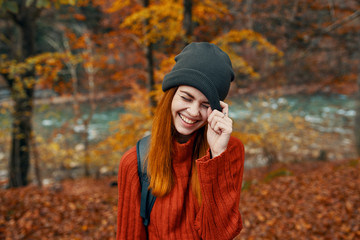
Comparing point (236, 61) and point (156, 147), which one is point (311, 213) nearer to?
point (236, 61)

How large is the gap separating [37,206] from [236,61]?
5.21 meters

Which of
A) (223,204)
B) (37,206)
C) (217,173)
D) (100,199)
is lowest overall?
(100,199)

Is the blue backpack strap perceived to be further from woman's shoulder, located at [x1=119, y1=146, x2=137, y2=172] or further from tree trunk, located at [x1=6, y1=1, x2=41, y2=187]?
Answer: tree trunk, located at [x1=6, y1=1, x2=41, y2=187]

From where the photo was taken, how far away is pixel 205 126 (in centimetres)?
155

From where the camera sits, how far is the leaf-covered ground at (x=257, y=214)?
419 centimetres

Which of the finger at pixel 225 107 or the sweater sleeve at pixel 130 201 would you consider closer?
the finger at pixel 225 107

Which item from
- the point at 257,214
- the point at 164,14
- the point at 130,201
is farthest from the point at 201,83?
the point at 164,14

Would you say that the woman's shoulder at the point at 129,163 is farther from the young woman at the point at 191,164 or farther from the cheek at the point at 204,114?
the cheek at the point at 204,114

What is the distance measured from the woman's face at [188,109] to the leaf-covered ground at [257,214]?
3.67 metres

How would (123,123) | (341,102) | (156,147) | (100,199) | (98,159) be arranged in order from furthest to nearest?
(341,102) < (98,159) < (123,123) < (100,199) < (156,147)

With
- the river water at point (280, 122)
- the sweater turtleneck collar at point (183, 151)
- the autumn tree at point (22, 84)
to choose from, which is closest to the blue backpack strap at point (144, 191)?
the sweater turtleneck collar at point (183, 151)

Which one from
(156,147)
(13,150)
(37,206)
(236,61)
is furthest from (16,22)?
(156,147)

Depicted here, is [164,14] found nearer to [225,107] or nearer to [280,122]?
[225,107]

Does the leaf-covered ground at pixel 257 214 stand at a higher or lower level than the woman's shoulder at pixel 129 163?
lower
